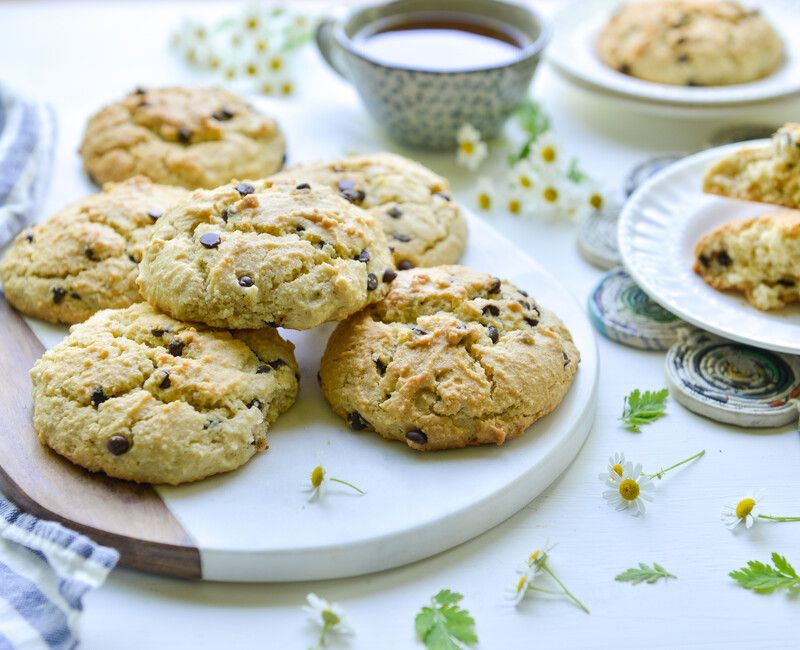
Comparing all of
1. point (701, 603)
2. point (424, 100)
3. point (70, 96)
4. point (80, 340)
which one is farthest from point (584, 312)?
point (70, 96)

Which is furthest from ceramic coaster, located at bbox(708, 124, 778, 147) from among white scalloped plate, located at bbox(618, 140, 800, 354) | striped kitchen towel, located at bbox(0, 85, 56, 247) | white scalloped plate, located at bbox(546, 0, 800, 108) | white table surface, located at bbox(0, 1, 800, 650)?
striped kitchen towel, located at bbox(0, 85, 56, 247)

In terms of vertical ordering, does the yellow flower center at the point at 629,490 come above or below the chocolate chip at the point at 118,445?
below

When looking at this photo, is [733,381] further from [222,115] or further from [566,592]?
[222,115]

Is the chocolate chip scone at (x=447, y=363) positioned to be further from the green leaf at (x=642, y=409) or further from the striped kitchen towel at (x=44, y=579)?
the striped kitchen towel at (x=44, y=579)

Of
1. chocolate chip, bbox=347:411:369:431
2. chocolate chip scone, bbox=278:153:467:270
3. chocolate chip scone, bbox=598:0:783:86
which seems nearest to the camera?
chocolate chip, bbox=347:411:369:431

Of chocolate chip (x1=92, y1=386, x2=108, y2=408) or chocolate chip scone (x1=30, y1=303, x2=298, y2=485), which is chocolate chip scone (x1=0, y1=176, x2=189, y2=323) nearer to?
chocolate chip scone (x1=30, y1=303, x2=298, y2=485)

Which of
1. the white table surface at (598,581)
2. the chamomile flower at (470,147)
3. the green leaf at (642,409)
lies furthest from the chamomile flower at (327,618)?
the chamomile flower at (470,147)

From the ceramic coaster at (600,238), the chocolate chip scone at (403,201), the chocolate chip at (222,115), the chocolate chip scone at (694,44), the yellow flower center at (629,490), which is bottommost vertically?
the yellow flower center at (629,490)
